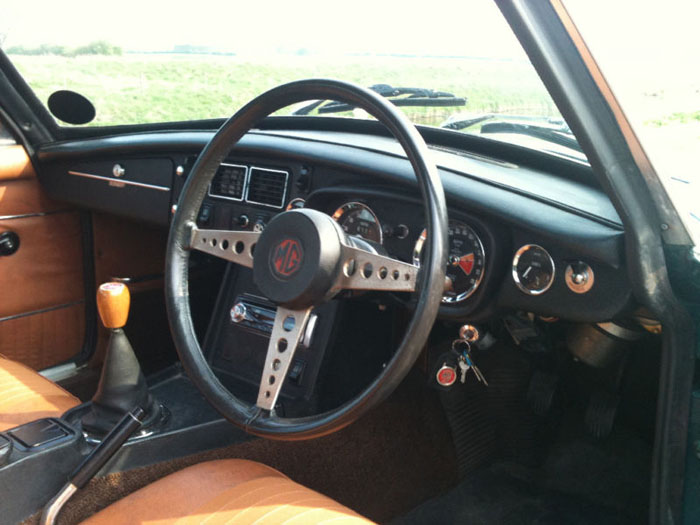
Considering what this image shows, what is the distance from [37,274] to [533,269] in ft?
6.40

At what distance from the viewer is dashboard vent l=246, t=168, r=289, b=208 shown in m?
2.01

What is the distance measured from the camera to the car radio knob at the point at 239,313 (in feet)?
6.71

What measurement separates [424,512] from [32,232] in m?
1.76

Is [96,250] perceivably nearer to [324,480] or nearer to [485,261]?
[324,480]

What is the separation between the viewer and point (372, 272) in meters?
1.32

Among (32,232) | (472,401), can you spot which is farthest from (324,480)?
(32,232)

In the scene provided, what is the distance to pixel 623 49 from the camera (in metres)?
1.30

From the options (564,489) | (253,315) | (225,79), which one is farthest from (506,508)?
(225,79)

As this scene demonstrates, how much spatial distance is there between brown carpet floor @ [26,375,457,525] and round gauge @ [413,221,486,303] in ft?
2.14

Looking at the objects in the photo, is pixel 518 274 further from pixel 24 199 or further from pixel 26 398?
pixel 24 199

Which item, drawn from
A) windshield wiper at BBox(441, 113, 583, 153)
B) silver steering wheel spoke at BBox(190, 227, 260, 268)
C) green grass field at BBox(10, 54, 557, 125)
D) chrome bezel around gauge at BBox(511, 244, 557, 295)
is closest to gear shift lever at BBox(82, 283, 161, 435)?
silver steering wheel spoke at BBox(190, 227, 260, 268)

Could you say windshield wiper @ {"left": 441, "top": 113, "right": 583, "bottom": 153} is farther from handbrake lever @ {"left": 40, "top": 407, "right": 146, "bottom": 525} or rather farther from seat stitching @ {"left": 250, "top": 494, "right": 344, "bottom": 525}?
handbrake lever @ {"left": 40, "top": 407, "right": 146, "bottom": 525}

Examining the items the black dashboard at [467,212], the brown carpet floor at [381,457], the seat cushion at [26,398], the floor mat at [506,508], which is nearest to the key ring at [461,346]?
the black dashboard at [467,212]

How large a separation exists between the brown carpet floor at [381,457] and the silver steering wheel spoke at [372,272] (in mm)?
693
